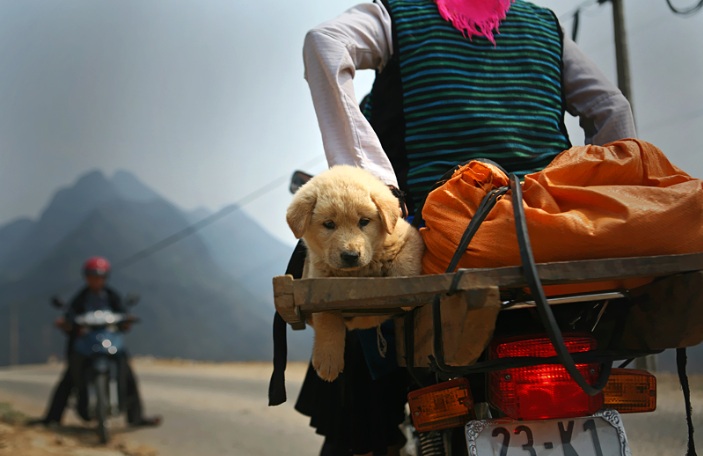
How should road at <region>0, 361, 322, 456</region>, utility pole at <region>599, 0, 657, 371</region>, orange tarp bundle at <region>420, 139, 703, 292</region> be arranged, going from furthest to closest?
1. road at <region>0, 361, 322, 456</region>
2. utility pole at <region>599, 0, 657, 371</region>
3. orange tarp bundle at <region>420, 139, 703, 292</region>

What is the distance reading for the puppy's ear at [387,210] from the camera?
2.05 m

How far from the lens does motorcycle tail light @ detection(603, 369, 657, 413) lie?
1.91 m

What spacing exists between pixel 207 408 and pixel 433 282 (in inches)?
352

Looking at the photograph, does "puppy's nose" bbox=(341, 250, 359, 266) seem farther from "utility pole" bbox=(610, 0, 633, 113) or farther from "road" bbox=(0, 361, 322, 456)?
"road" bbox=(0, 361, 322, 456)

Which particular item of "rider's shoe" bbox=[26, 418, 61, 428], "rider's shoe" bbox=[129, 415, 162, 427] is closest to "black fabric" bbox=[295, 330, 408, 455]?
"rider's shoe" bbox=[129, 415, 162, 427]

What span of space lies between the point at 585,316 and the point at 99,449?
634cm

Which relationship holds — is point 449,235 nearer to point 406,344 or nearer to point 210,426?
point 406,344

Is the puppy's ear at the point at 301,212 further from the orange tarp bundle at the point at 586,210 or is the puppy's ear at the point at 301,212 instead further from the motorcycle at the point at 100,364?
the motorcycle at the point at 100,364

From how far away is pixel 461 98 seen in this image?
7.92 feet

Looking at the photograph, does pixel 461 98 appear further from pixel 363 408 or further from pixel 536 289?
pixel 363 408

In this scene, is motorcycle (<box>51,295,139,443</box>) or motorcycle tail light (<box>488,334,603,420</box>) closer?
motorcycle tail light (<box>488,334,603,420</box>)

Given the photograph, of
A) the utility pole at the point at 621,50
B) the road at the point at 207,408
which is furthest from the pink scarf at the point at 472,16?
the road at the point at 207,408

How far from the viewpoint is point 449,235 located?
1.72m

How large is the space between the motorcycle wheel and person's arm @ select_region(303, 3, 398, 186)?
5743 mm
